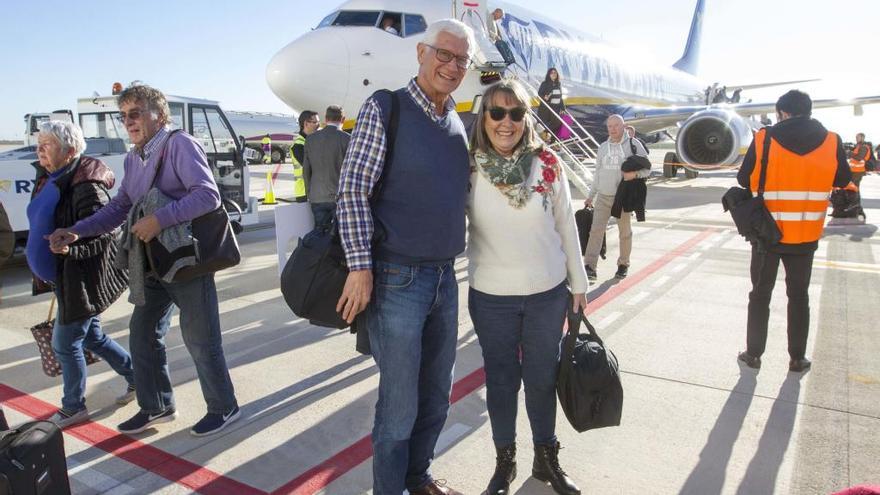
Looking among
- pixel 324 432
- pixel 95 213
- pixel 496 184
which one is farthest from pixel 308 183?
pixel 496 184

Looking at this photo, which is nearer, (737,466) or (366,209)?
(366,209)

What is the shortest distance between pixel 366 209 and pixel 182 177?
125 centimetres

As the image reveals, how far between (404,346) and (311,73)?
7509 millimetres

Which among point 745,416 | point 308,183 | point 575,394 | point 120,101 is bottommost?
point 745,416

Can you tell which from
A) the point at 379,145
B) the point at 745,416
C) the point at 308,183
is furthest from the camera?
the point at 308,183

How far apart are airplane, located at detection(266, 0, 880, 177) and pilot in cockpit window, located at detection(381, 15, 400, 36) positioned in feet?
0.09

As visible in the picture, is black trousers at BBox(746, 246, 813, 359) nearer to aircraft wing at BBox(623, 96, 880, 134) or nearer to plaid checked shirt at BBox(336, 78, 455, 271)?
plaid checked shirt at BBox(336, 78, 455, 271)

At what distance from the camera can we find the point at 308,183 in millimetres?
5531

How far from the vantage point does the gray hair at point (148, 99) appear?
2.75 metres

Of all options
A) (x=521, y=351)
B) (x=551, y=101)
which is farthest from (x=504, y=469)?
(x=551, y=101)

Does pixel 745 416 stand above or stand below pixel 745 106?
below

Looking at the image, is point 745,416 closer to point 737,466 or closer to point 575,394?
point 737,466

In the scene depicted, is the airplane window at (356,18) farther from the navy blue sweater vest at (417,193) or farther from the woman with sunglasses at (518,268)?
the navy blue sweater vest at (417,193)

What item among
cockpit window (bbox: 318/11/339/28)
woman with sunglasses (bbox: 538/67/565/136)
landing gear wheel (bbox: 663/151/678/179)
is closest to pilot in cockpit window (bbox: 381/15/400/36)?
cockpit window (bbox: 318/11/339/28)
